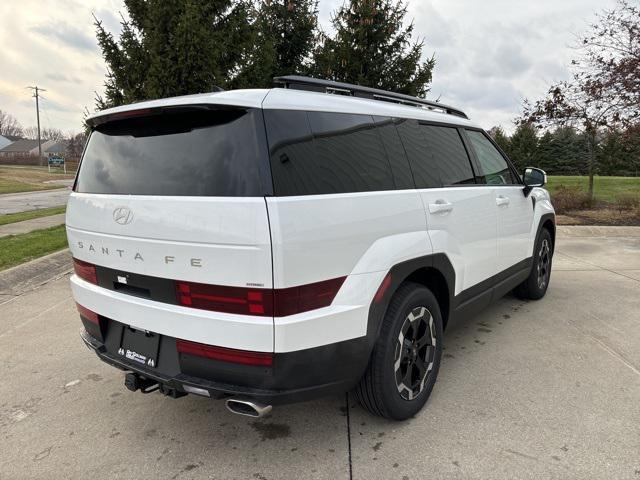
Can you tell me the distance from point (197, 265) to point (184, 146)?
0.61 metres

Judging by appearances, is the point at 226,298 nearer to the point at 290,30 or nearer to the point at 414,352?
the point at 414,352

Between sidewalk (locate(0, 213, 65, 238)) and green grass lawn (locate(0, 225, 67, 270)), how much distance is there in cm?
64

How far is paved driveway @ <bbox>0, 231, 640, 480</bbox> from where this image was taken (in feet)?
7.80

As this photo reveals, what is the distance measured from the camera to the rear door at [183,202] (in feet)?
6.52

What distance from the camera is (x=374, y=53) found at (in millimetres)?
10539

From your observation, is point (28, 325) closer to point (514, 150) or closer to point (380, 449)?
point (380, 449)

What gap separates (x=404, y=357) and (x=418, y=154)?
50.9 inches

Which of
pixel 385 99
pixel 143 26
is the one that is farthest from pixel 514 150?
pixel 385 99

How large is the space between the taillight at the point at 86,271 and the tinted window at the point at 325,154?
1341mm

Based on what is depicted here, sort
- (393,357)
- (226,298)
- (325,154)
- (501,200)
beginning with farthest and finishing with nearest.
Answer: (501,200), (393,357), (325,154), (226,298)

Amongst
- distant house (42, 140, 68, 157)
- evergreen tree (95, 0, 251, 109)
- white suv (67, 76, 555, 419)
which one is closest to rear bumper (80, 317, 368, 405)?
white suv (67, 76, 555, 419)

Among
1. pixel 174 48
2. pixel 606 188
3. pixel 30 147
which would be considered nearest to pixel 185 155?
pixel 174 48

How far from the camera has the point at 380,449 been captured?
251 cm

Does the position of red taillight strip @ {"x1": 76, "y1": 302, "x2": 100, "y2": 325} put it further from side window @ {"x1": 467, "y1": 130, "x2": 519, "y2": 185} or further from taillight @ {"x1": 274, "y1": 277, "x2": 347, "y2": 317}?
side window @ {"x1": 467, "y1": 130, "x2": 519, "y2": 185}
